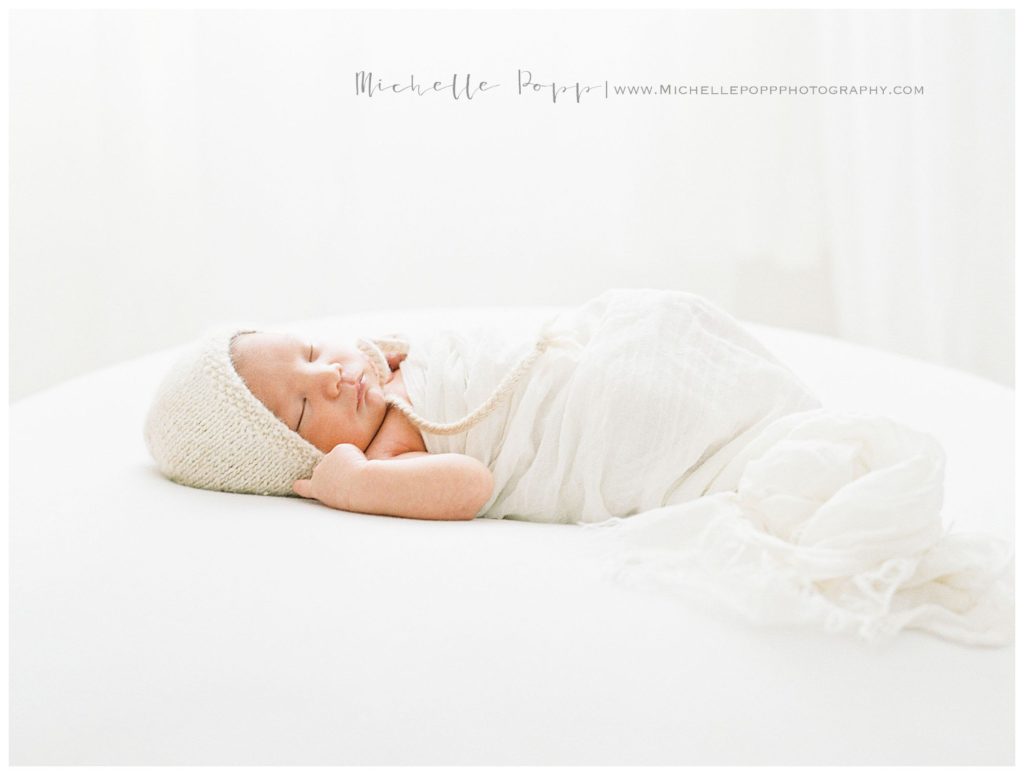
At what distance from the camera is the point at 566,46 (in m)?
2.58

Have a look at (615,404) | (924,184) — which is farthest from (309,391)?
(924,184)

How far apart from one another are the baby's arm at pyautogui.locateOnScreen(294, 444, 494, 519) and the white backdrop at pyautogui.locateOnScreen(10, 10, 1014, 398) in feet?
5.24

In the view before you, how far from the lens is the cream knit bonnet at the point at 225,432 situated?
4.10 feet

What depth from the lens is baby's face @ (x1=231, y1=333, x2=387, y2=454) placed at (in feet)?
4.24

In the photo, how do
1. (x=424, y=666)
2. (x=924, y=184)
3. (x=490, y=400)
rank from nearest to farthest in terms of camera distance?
(x=424, y=666), (x=490, y=400), (x=924, y=184)

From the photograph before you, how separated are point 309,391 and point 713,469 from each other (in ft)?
1.61

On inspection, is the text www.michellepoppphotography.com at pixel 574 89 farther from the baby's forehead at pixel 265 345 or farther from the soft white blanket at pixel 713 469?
the baby's forehead at pixel 265 345

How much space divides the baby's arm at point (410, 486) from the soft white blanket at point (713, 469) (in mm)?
78

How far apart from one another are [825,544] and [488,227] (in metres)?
1.92

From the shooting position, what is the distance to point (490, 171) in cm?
269

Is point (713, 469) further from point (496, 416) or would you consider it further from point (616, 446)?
point (496, 416)

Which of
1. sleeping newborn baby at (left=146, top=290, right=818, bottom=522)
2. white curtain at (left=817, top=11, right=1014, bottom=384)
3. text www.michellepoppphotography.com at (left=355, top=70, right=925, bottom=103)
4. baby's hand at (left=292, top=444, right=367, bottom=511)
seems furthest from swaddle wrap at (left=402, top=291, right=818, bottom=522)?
white curtain at (left=817, top=11, right=1014, bottom=384)

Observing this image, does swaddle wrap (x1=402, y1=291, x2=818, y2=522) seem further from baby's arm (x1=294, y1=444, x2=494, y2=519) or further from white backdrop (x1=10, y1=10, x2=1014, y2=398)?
white backdrop (x1=10, y1=10, x2=1014, y2=398)

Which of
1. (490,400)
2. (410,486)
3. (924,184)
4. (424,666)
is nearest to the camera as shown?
(424,666)
